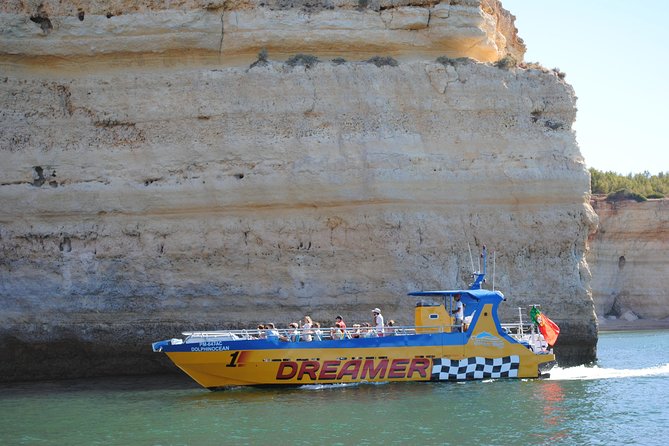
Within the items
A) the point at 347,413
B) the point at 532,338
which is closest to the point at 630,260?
the point at 532,338

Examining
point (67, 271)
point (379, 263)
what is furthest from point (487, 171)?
point (67, 271)

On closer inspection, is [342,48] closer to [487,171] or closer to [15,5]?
[487,171]

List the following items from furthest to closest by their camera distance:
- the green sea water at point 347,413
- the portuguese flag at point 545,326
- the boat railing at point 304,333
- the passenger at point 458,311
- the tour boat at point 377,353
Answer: the portuguese flag at point 545,326
the passenger at point 458,311
the boat railing at point 304,333
the tour boat at point 377,353
the green sea water at point 347,413

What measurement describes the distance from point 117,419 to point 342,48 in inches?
431

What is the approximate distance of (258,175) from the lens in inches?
872

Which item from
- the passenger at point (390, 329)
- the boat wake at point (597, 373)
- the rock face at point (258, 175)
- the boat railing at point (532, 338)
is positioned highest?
the rock face at point (258, 175)

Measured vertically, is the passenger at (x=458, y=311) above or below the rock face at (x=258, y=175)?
below

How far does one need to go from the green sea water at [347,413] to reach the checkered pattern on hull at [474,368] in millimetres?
245

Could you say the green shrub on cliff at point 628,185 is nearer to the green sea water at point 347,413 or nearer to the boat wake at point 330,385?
the green sea water at point 347,413

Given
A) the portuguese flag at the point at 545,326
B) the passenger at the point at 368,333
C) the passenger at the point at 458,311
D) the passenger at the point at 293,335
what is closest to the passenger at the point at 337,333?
the passenger at the point at 368,333

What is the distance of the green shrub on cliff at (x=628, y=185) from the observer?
4506 cm

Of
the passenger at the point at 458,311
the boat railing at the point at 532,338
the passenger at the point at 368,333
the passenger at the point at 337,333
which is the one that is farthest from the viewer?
the boat railing at the point at 532,338

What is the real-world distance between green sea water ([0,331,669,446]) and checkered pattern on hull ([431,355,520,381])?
245mm

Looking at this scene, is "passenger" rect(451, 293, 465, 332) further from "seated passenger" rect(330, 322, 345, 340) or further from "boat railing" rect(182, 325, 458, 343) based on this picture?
"seated passenger" rect(330, 322, 345, 340)
